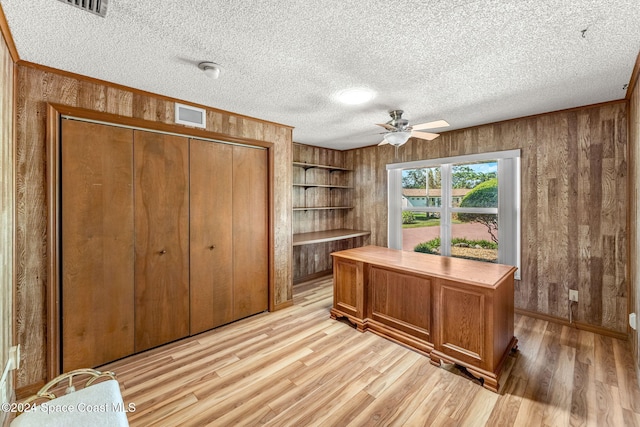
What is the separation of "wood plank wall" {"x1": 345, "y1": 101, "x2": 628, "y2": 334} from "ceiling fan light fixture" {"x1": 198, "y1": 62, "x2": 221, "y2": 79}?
332 centimetres

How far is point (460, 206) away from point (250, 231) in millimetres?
2932

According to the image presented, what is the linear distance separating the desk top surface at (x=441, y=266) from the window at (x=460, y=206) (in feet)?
3.69

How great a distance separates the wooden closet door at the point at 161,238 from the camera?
2.51 metres

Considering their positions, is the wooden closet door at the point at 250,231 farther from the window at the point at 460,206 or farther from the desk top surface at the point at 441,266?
the window at the point at 460,206

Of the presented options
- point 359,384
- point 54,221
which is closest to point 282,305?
point 359,384

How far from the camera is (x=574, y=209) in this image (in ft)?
9.78

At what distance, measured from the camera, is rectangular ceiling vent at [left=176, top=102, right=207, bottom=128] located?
2672mm

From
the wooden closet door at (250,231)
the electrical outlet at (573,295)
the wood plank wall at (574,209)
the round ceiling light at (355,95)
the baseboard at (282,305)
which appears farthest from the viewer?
the baseboard at (282,305)

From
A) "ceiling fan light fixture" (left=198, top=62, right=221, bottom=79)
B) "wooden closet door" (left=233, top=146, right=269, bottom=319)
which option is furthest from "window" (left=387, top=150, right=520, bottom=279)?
"ceiling fan light fixture" (left=198, top=62, right=221, bottom=79)

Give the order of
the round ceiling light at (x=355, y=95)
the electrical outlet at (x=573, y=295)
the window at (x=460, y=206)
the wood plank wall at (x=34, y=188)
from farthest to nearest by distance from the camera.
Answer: the window at (x=460, y=206), the electrical outlet at (x=573, y=295), the round ceiling light at (x=355, y=95), the wood plank wall at (x=34, y=188)

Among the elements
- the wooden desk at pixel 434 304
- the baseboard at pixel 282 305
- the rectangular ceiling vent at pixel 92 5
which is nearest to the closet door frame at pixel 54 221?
the rectangular ceiling vent at pixel 92 5

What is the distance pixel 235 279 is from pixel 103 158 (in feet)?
5.66

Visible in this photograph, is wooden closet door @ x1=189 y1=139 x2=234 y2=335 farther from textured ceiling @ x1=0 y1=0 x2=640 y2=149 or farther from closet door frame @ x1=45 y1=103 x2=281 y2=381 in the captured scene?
closet door frame @ x1=45 y1=103 x2=281 y2=381

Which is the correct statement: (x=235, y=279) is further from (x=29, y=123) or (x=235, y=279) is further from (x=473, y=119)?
(x=473, y=119)
